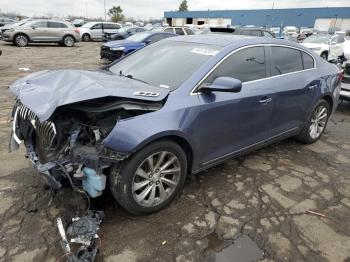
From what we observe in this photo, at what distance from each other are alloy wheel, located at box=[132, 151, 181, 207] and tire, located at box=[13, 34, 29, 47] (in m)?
19.6

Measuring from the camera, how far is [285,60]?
14.1 feet

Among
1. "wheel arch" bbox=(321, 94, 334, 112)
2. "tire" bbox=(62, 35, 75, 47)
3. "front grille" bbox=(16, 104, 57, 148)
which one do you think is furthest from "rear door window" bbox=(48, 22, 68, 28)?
"wheel arch" bbox=(321, 94, 334, 112)

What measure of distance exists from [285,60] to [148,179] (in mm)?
2570

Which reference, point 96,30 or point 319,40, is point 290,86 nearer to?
point 319,40

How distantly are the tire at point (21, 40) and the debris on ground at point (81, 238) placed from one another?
19.6 metres

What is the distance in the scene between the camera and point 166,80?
3391 millimetres

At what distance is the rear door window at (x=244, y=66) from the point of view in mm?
3473

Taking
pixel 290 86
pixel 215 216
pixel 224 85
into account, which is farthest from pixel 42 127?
pixel 290 86

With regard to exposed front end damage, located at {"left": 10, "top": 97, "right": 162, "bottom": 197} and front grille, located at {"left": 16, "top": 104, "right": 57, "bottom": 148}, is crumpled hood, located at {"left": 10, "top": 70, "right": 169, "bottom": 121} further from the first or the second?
front grille, located at {"left": 16, "top": 104, "right": 57, "bottom": 148}

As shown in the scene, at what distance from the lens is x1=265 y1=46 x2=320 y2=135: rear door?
13.3 ft

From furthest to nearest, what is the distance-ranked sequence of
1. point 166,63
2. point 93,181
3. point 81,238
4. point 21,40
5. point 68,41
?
1. point 68,41
2. point 21,40
3. point 166,63
4. point 93,181
5. point 81,238

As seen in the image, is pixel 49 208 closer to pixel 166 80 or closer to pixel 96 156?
pixel 96 156

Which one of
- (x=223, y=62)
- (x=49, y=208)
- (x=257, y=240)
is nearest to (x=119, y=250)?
(x=49, y=208)

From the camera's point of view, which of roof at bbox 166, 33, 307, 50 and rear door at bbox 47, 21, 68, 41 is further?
rear door at bbox 47, 21, 68, 41
